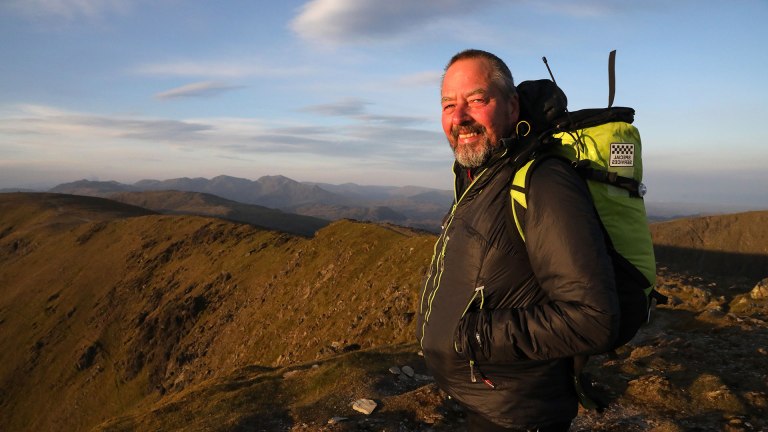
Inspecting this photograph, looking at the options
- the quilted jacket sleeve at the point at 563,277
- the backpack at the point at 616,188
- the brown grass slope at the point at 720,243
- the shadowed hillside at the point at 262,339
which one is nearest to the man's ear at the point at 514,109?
the backpack at the point at 616,188

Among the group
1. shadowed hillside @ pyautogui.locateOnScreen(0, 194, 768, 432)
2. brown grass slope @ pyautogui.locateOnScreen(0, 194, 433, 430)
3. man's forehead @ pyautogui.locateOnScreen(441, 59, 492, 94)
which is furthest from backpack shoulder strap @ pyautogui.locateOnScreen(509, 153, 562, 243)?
brown grass slope @ pyautogui.locateOnScreen(0, 194, 433, 430)

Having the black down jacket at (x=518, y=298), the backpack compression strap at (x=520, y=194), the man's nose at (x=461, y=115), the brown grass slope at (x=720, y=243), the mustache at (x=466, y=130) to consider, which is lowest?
the brown grass slope at (x=720, y=243)

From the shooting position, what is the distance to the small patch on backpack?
3.43 m

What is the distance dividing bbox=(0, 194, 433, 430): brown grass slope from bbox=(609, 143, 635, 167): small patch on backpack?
19.1m

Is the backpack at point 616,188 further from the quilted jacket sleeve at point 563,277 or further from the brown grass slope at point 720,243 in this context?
the brown grass slope at point 720,243

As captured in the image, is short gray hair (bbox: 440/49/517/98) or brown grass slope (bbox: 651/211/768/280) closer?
short gray hair (bbox: 440/49/517/98)

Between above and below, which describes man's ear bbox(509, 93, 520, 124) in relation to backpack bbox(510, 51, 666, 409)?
above

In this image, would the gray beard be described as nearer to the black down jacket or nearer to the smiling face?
the smiling face

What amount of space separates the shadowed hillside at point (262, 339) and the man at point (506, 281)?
7361 mm

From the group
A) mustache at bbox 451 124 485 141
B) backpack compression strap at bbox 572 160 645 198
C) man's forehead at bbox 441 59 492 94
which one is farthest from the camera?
mustache at bbox 451 124 485 141

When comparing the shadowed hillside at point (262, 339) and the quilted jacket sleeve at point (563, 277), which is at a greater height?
the quilted jacket sleeve at point (563, 277)

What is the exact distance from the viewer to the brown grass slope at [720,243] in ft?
440

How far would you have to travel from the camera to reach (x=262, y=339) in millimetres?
36375

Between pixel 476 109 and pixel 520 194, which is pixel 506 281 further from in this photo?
pixel 476 109
